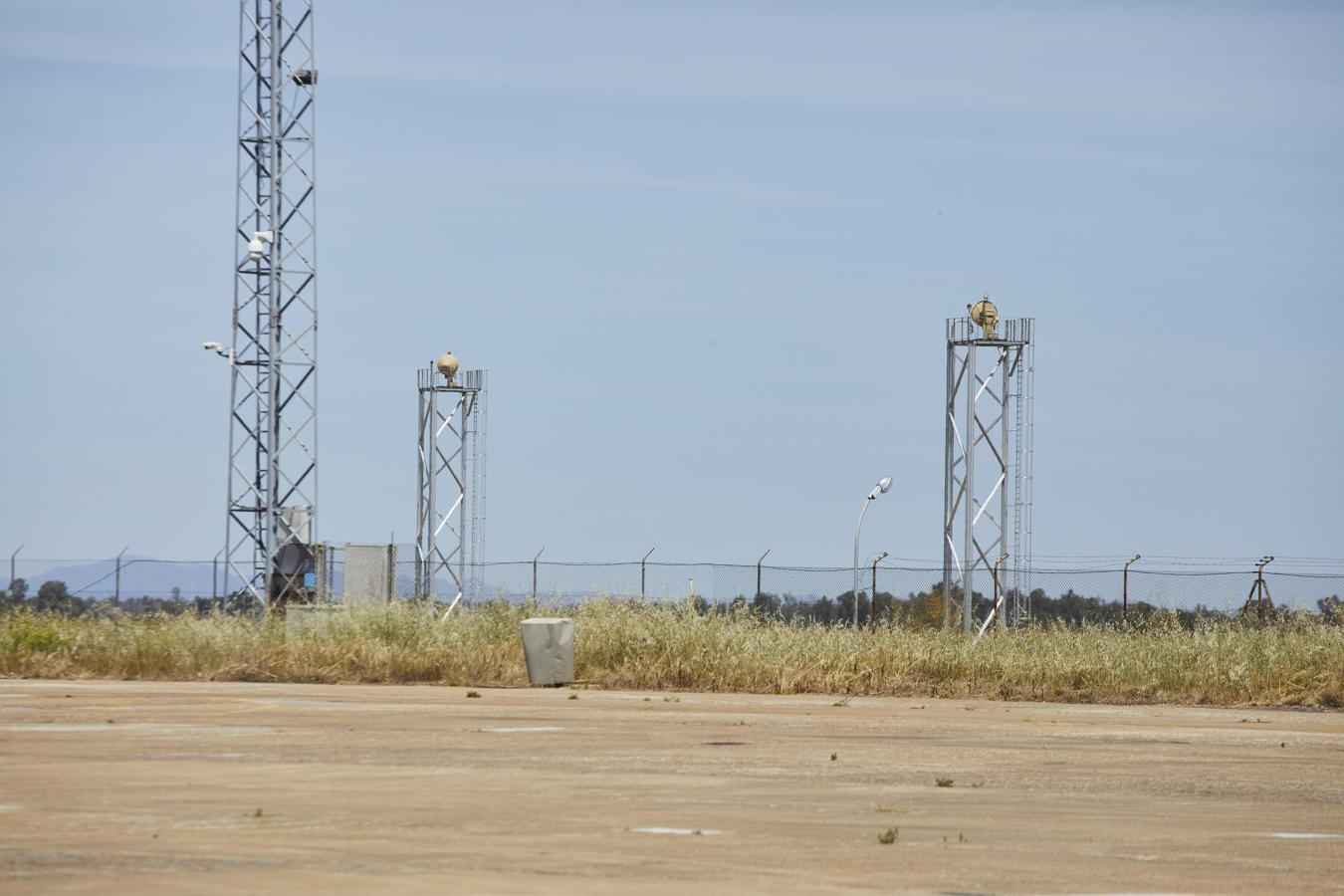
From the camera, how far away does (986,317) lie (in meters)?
45.8

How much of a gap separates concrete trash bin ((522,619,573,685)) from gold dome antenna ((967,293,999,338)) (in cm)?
2345

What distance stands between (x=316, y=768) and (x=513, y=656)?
14.0m

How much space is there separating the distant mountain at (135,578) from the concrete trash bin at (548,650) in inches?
602

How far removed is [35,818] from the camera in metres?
10.1

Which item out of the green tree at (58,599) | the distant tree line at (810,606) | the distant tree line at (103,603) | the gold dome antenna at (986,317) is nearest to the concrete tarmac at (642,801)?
the distant tree line at (810,606)

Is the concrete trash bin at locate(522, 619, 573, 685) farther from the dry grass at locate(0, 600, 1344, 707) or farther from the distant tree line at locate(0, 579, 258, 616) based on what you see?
the distant tree line at locate(0, 579, 258, 616)

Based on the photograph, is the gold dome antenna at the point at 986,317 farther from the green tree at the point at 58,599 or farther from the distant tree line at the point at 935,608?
the green tree at the point at 58,599

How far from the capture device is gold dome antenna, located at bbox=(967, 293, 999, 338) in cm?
4581

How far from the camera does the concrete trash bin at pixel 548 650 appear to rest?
81.7 ft

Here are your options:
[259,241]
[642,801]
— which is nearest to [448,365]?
[259,241]

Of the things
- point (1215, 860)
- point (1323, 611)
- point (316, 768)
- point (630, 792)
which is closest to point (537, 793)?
point (630, 792)

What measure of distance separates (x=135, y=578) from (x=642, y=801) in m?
30.5

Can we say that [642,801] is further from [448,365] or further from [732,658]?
[448,365]

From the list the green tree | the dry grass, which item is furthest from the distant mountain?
the dry grass
